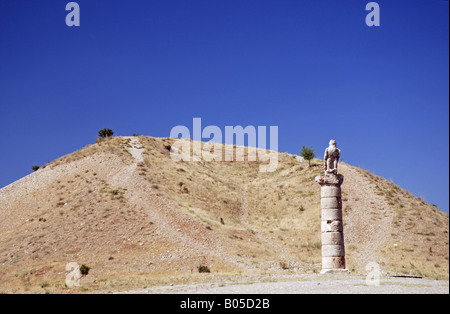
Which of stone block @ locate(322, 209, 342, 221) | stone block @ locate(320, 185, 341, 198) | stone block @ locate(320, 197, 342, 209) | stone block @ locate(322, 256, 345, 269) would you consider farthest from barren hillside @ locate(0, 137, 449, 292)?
stone block @ locate(320, 185, 341, 198)

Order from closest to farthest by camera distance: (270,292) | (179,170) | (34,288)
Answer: (270,292) < (34,288) < (179,170)

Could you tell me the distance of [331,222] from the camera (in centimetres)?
2552

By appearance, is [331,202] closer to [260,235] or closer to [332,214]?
[332,214]

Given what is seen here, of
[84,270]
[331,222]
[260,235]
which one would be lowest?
[84,270]

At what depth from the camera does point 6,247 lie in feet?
121

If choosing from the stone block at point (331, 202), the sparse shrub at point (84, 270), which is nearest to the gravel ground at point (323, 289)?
the stone block at point (331, 202)

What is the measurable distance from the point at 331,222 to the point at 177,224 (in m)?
17.3

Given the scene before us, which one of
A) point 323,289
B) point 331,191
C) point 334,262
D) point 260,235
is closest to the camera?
point 323,289

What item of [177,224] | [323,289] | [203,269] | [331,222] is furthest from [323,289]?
[177,224]

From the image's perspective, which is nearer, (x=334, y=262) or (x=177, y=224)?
(x=334, y=262)

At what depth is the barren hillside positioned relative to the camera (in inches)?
1287
